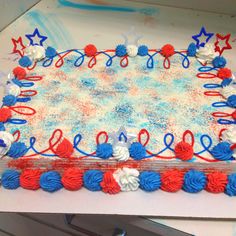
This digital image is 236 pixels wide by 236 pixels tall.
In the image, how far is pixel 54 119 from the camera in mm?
768

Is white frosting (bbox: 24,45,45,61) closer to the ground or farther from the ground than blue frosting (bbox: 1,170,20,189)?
farther from the ground

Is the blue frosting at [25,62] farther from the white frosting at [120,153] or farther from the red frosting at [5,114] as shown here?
the white frosting at [120,153]

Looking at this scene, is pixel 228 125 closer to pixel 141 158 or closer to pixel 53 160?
pixel 141 158

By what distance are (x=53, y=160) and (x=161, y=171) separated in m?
0.24

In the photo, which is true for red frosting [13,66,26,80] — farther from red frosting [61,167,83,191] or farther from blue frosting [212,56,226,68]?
blue frosting [212,56,226,68]

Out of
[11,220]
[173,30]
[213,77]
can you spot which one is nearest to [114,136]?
[213,77]

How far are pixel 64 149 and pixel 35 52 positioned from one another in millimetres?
418

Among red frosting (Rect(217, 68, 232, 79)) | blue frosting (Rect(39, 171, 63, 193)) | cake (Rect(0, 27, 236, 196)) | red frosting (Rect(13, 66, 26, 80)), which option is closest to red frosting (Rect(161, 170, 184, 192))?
cake (Rect(0, 27, 236, 196))

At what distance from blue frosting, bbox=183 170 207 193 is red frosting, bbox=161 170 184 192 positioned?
12 mm

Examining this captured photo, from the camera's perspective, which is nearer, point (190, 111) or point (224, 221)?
point (224, 221)

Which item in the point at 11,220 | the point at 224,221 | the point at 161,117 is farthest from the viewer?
the point at 11,220

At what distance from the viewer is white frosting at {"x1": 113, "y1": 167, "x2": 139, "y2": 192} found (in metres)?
0.68

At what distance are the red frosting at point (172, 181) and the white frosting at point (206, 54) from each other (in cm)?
41

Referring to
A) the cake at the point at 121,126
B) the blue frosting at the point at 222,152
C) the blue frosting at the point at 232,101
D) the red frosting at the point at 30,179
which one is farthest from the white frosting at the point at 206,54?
the red frosting at the point at 30,179
